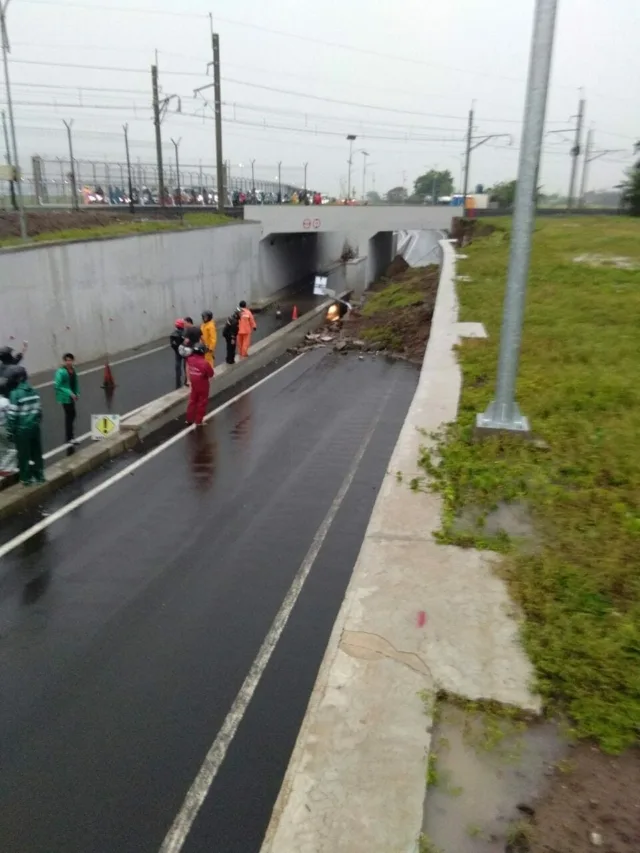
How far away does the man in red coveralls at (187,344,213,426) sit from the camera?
12.6 m

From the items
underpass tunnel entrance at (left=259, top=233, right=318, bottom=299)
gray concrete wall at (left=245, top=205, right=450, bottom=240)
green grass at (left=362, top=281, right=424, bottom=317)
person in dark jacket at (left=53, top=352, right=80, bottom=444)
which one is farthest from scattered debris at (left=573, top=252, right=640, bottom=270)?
underpass tunnel entrance at (left=259, top=233, right=318, bottom=299)

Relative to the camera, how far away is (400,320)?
2295cm

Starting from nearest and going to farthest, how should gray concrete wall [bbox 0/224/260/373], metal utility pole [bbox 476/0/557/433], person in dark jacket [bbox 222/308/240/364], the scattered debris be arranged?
metal utility pole [bbox 476/0/557/433]
person in dark jacket [bbox 222/308/240/364]
gray concrete wall [bbox 0/224/260/373]
the scattered debris

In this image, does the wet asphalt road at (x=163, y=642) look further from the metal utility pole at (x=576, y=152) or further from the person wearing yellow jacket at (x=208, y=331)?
the metal utility pole at (x=576, y=152)

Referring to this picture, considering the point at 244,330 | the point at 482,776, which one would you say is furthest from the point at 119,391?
the point at 482,776

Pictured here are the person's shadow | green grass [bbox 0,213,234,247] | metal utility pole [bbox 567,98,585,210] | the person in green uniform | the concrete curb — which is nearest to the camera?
the person in green uniform

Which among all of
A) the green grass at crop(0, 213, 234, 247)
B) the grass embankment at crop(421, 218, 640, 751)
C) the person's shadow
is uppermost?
the green grass at crop(0, 213, 234, 247)

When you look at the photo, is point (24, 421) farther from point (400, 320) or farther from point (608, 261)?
point (608, 261)

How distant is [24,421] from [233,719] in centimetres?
550

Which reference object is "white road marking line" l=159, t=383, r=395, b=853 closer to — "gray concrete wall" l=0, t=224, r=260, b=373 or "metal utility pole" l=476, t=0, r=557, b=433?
"metal utility pole" l=476, t=0, r=557, b=433

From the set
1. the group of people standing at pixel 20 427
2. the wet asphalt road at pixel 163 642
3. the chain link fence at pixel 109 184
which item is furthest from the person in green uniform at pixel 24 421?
the chain link fence at pixel 109 184

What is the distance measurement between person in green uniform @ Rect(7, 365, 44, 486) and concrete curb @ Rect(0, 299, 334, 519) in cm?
33

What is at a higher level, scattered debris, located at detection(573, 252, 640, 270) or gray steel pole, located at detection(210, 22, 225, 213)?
gray steel pole, located at detection(210, 22, 225, 213)

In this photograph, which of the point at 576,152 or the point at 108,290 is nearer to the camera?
the point at 108,290
